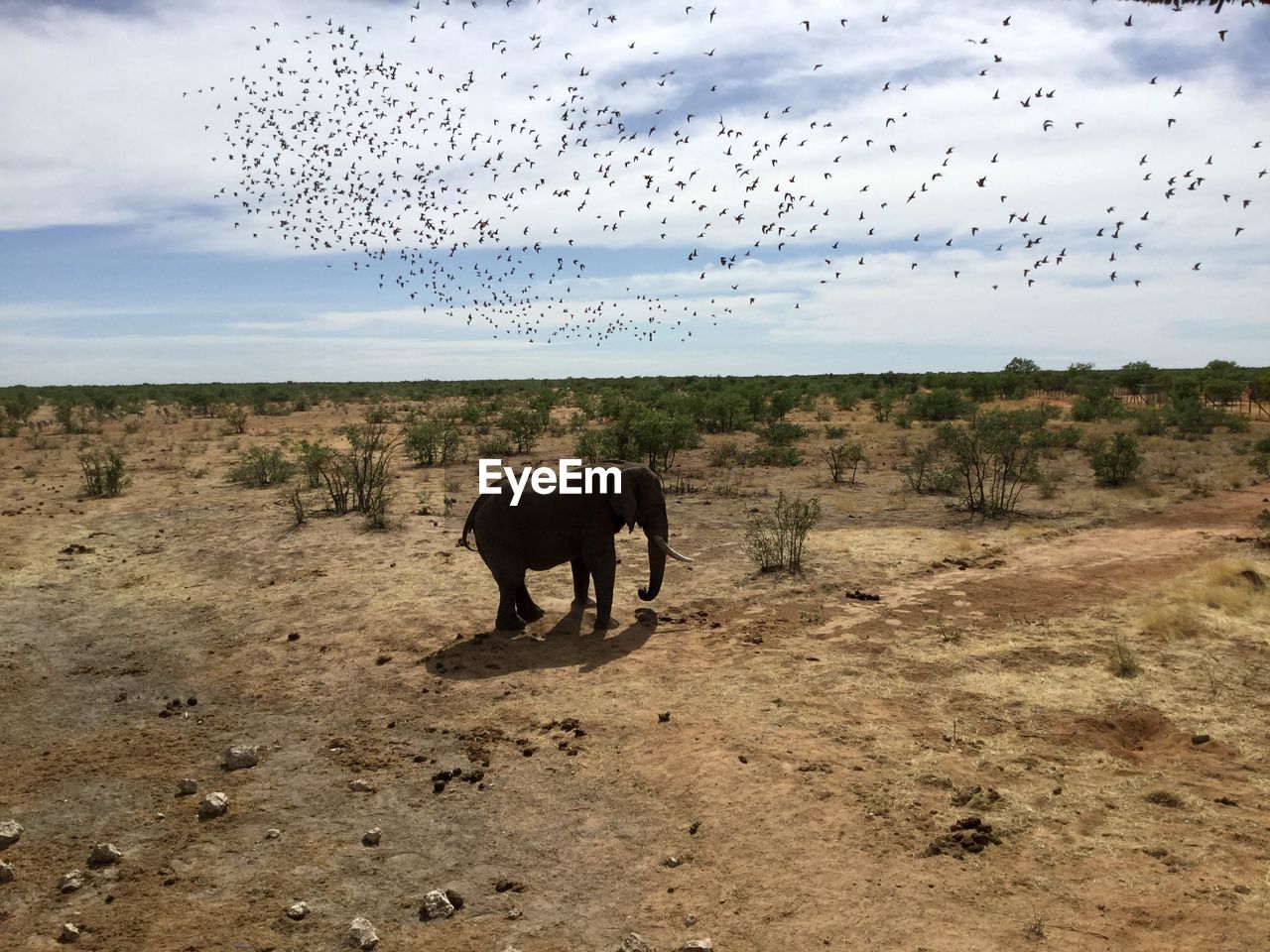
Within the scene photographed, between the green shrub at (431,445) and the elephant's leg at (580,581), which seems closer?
the elephant's leg at (580,581)

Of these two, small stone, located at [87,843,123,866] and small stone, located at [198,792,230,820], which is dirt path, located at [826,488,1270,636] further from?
small stone, located at [87,843,123,866]

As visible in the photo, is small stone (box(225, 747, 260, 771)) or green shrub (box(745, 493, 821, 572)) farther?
green shrub (box(745, 493, 821, 572))

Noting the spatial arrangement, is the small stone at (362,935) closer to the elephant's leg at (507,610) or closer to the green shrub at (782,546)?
the elephant's leg at (507,610)

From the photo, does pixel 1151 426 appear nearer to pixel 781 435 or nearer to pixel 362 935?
pixel 781 435

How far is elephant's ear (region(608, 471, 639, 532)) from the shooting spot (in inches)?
375

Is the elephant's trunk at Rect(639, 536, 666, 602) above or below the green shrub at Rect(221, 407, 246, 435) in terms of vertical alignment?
below

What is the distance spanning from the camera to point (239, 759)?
6.57m

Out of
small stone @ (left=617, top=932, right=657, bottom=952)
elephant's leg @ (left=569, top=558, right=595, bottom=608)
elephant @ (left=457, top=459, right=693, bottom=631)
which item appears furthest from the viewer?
elephant's leg @ (left=569, top=558, right=595, bottom=608)

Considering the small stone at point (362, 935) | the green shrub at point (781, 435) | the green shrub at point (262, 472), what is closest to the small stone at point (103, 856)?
the small stone at point (362, 935)

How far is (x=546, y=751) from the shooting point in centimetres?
664

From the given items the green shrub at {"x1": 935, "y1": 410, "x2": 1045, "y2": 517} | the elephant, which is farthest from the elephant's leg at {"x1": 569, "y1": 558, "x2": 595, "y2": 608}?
the green shrub at {"x1": 935, "y1": 410, "x2": 1045, "y2": 517}

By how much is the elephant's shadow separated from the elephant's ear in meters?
1.20

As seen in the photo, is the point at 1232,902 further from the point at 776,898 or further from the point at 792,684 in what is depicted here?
the point at 792,684

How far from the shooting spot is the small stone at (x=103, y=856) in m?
5.19
